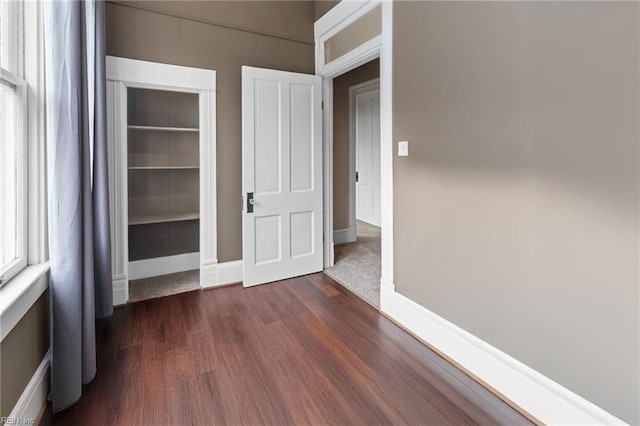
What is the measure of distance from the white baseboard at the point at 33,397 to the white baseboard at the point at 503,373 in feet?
6.96

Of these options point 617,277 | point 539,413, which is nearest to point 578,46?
point 617,277

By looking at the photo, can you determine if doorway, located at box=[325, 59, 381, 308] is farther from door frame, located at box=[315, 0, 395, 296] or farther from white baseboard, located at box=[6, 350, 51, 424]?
white baseboard, located at box=[6, 350, 51, 424]

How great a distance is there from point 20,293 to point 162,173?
2505mm

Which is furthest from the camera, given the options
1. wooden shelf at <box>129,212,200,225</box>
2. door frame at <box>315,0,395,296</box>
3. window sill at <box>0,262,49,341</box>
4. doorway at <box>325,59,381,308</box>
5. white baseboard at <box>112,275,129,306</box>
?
doorway at <box>325,59,381,308</box>

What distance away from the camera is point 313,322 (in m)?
2.55

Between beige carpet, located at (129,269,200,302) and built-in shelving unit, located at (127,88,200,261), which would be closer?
beige carpet, located at (129,269,200,302)

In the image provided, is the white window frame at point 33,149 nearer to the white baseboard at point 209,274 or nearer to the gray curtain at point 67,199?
the gray curtain at point 67,199

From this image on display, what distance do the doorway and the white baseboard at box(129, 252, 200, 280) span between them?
5.13ft

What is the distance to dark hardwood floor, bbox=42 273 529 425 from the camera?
5.30ft

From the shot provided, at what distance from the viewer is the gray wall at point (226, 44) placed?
2.85 metres

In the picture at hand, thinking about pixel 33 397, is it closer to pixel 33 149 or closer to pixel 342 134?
pixel 33 149

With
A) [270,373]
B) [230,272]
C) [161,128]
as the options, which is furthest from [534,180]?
[161,128]

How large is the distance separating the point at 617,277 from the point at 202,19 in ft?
11.5

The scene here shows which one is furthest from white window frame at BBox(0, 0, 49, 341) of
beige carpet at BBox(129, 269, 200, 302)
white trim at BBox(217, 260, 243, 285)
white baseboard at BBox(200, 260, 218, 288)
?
white trim at BBox(217, 260, 243, 285)
